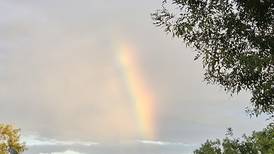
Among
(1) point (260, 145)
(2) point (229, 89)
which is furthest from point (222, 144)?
(2) point (229, 89)

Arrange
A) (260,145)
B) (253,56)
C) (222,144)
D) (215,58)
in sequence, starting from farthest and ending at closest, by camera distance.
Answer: (222,144) → (260,145) → (215,58) → (253,56)

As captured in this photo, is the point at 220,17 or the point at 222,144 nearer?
the point at 220,17

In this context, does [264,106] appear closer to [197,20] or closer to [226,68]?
[226,68]

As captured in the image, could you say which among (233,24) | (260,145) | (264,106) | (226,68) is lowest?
(264,106)

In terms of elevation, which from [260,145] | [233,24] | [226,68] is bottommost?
[226,68]

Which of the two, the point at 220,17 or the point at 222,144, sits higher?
the point at 222,144

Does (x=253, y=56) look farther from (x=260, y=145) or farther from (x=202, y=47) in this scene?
(x=260, y=145)

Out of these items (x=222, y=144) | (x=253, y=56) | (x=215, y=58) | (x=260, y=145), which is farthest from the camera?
(x=222, y=144)

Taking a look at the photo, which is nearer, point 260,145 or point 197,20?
point 197,20

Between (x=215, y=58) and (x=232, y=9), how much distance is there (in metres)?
2.44

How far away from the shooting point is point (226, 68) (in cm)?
2416

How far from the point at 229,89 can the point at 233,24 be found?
3122mm

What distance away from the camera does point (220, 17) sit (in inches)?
953

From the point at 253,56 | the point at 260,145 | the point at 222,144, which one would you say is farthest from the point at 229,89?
the point at 222,144
